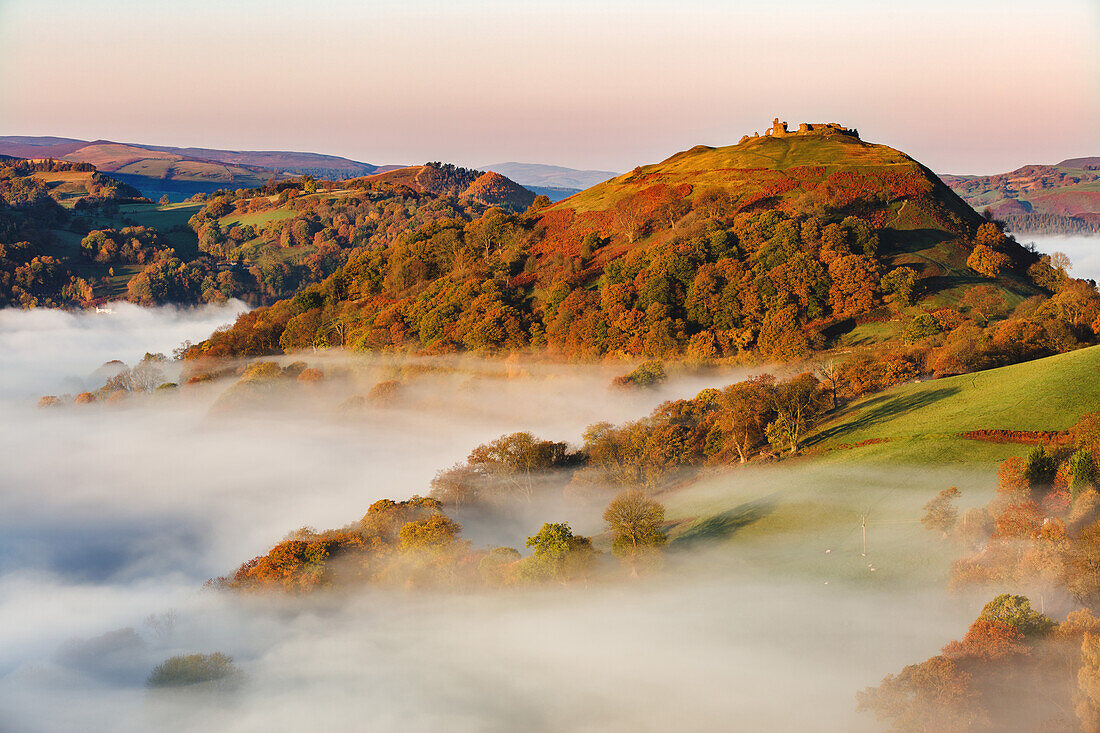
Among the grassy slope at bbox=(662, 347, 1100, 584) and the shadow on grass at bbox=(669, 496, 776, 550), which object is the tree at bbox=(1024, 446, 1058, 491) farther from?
the shadow on grass at bbox=(669, 496, 776, 550)

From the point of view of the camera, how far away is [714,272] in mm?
90312

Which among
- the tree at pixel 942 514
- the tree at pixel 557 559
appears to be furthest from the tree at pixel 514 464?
Result: the tree at pixel 942 514

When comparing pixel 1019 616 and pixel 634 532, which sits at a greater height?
pixel 1019 616

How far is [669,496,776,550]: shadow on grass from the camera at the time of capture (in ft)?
150

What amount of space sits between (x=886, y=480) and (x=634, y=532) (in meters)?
15.2

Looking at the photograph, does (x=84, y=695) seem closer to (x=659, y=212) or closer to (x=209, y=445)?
(x=209, y=445)

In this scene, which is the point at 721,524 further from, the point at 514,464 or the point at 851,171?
the point at 851,171

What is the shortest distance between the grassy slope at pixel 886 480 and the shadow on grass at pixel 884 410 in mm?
100

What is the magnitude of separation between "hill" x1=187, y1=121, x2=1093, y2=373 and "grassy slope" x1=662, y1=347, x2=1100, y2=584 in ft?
31.9

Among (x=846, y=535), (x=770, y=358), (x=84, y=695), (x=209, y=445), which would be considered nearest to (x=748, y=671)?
(x=846, y=535)

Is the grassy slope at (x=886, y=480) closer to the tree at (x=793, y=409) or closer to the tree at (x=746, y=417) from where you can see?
the tree at (x=793, y=409)

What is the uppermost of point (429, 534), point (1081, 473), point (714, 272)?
point (714, 272)

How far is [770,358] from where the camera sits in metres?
78.2

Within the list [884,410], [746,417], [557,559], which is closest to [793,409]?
[746,417]
